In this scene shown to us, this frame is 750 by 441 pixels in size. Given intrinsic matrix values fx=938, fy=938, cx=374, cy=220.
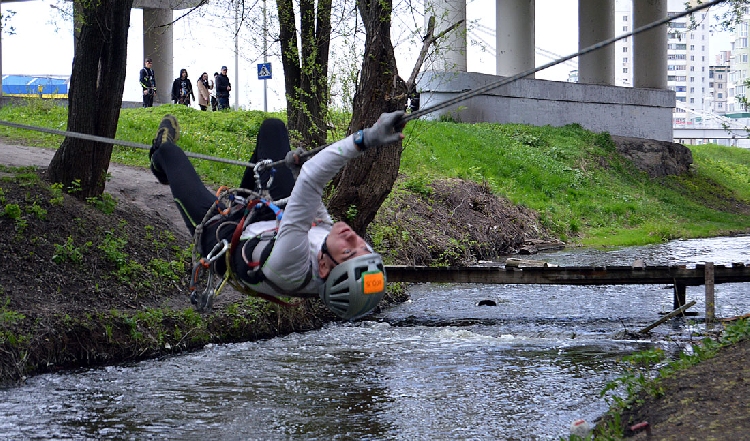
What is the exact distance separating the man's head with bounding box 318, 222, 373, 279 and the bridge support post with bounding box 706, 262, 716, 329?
902 cm

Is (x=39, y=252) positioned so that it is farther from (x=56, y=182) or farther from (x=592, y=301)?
(x=592, y=301)

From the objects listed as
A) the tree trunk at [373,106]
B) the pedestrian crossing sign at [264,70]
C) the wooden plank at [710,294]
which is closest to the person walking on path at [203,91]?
the pedestrian crossing sign at [264,70]

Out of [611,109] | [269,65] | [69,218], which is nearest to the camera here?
[69,218]

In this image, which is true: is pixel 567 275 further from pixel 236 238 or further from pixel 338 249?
pixel 338 249

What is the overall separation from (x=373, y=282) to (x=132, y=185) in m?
12.9

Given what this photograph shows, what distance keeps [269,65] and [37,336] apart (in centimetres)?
1591

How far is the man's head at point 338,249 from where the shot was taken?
6.93 metres

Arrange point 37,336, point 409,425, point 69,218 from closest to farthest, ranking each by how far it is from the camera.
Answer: point 409,425 → point 37,336 → point 69,218

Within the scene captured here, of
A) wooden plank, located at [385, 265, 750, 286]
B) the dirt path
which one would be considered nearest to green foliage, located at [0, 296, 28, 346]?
the dirt path

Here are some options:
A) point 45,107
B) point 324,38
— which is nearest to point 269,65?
point 45,107

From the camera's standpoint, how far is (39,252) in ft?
44.2

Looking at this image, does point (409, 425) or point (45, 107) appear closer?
point (409, 425)

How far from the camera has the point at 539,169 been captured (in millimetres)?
32812

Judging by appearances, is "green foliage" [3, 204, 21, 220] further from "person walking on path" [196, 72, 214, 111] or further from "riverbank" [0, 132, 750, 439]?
"person walking on path" [196, 72, 214, 111]
